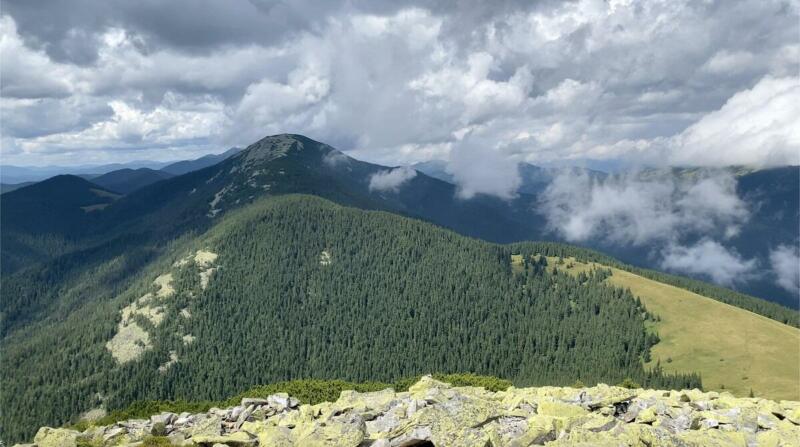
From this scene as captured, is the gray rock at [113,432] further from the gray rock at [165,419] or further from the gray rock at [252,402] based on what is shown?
the gray rock at [252,402]

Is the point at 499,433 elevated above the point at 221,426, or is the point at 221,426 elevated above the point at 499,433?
the point at 499,433

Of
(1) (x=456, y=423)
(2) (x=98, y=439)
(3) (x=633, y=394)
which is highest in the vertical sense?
(1) (x=456, y=423)

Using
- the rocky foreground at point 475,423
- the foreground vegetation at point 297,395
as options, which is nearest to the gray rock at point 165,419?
the rocky foreground at point 475,423

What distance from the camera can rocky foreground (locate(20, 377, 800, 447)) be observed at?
154 feet

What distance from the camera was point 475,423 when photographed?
49.4 metres

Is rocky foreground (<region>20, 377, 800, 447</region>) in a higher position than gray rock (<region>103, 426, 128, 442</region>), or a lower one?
higher

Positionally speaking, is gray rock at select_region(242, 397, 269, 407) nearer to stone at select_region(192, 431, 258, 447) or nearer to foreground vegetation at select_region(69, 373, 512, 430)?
stone at select_region(192, 431, 258, 447)

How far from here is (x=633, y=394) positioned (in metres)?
71.0

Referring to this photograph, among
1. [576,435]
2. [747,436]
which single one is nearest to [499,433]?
[576,435]

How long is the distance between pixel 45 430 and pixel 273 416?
28323 millimetres

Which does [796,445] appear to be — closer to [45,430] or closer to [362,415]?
[362,415]

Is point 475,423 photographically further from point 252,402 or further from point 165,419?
point 165,419

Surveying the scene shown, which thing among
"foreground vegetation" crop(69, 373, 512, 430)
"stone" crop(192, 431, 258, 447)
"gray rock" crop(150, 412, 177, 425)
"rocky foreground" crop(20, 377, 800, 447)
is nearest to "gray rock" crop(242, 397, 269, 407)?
"rocky foreground" crop(20, 377, 800, 447)

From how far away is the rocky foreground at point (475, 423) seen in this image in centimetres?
4684
